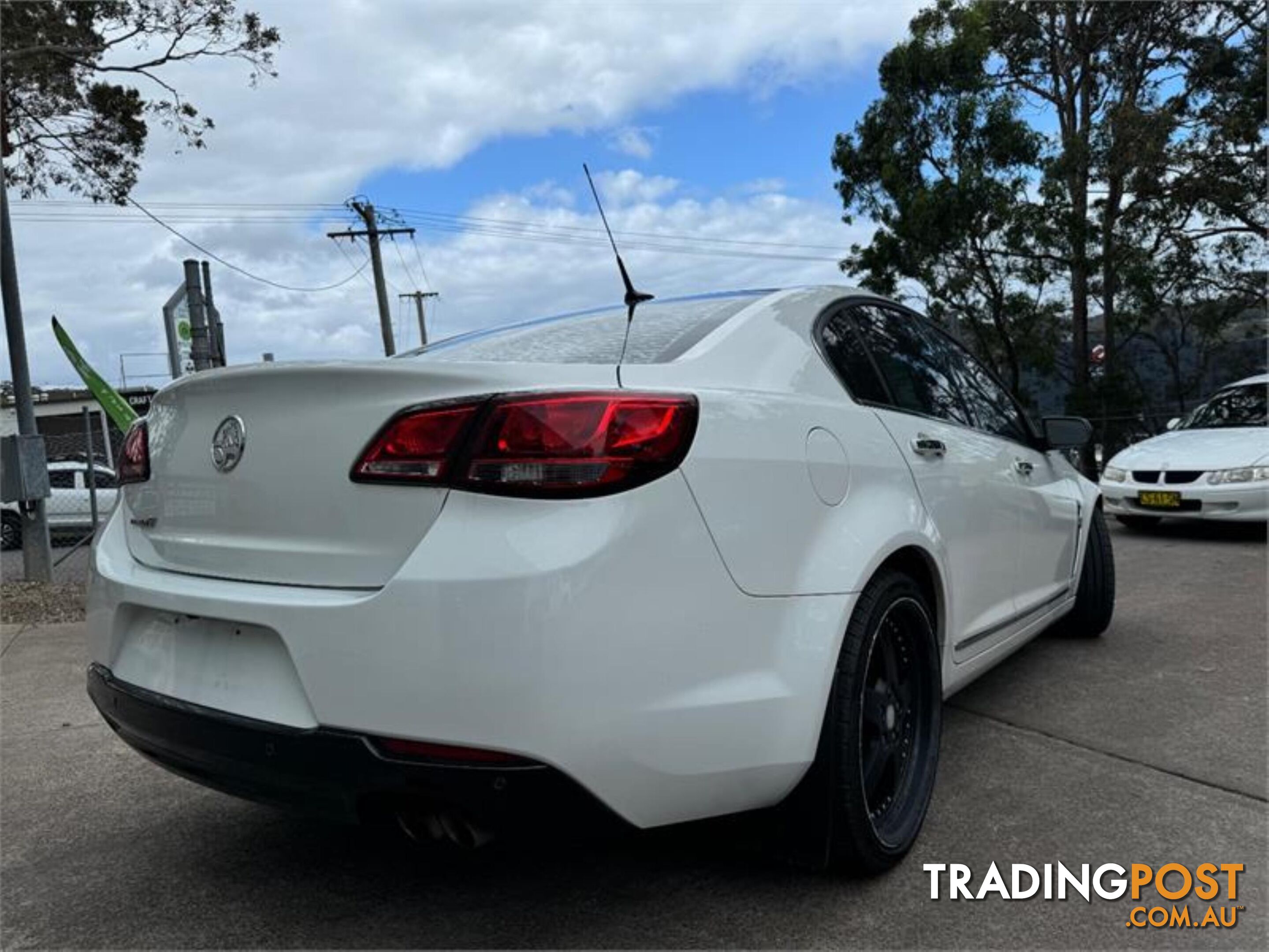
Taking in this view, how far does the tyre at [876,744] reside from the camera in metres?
2.14

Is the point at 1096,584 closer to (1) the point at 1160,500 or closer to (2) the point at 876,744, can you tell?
(2) the point at 876,744

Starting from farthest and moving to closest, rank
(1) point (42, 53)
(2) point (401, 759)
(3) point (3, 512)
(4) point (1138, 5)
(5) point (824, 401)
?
(4) point (1138, 5), (3) point (3, 512), (1) point (42, 53), (5) point (824, 401), (2) point (401, 759)

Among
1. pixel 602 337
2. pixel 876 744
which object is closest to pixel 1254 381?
pixel 876 744

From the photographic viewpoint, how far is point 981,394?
142 inches

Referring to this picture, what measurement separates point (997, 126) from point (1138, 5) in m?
3.98

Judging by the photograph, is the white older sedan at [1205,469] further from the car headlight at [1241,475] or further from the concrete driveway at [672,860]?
the concrete driveway at [672,860]

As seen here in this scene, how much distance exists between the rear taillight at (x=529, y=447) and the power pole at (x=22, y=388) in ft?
23.3

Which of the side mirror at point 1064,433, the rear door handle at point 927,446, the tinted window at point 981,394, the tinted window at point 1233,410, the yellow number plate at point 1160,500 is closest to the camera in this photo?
the rear door handle at point 927,446

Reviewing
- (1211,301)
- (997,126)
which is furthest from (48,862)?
(1211,301)

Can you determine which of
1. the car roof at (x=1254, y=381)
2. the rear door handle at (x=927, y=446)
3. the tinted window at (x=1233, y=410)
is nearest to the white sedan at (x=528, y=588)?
the rear door handle at (x=927, y=446)

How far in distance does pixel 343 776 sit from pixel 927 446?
5.87 feet

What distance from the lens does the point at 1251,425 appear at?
27.3ft

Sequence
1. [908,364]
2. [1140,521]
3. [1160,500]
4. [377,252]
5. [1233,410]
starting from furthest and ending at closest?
[377,252] < [1233,410] < [1140,521] < [1160,500] < [908,364]

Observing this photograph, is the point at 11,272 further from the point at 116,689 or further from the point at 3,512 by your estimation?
the point at 3,512
